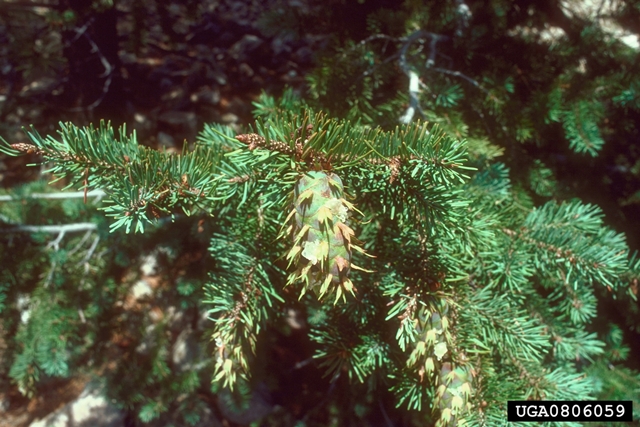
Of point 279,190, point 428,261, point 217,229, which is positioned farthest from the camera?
point 217,229

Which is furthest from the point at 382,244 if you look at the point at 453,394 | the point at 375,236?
the point at 453,394

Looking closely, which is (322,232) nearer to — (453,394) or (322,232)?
(322,232)

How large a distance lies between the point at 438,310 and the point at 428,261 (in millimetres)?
109

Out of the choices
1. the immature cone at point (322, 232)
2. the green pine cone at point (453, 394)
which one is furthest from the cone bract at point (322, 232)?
the green pine cone at point (453, 394)

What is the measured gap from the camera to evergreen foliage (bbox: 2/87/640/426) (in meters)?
0.72

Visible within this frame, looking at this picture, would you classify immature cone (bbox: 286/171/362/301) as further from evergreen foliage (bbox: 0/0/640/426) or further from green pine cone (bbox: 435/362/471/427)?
green pine cone (bbox: 435/362/471/427)

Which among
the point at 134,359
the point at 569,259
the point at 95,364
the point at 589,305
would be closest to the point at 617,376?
the point at 589,305

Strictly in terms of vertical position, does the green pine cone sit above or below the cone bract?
below

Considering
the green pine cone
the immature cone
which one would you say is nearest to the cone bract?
the immature cone

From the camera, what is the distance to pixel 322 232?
0.69 meters

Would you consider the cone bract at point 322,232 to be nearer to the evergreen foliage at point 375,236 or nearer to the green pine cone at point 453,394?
the evergreen foliage at point 375,236

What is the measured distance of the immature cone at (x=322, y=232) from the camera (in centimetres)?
69

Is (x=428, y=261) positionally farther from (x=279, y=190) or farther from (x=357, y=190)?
(x=279, y=190)

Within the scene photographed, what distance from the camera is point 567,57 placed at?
160 cm
